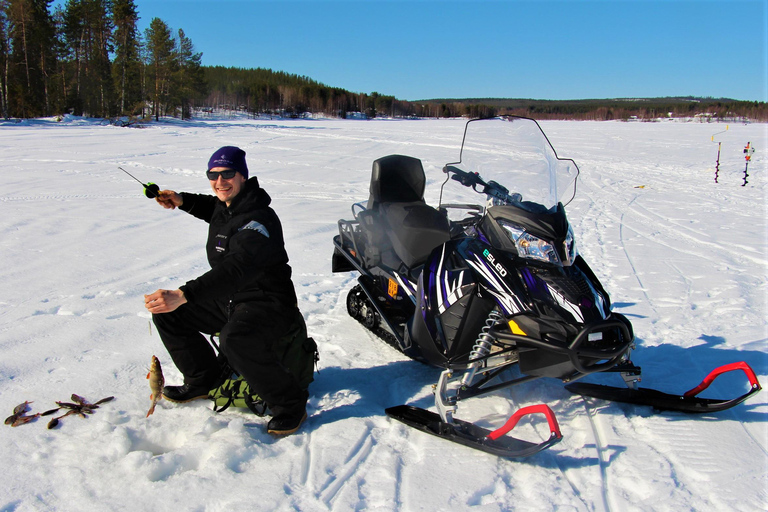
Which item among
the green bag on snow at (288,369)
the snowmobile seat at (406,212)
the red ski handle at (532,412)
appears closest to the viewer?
the red ski handle at (532,412)

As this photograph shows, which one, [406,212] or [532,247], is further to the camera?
[406,212]

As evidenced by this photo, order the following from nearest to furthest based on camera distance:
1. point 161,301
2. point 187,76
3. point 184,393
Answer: point 161,301 < point 184,393 < point 187,76

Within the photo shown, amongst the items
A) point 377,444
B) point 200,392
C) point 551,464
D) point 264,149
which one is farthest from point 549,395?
point 264,149

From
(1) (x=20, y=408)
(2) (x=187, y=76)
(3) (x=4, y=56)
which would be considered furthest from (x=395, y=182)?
(2) (x=187, y=76)

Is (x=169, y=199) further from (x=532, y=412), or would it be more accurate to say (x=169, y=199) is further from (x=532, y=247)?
(x=532, y=412)

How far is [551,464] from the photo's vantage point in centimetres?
223

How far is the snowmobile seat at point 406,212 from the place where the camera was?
311cm

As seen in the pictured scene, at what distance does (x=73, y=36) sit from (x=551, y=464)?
4663cm

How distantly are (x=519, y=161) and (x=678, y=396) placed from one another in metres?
1.55

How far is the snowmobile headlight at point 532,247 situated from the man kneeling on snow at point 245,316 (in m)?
1.14

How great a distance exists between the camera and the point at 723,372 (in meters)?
2.60

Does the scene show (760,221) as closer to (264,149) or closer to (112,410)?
(112,410)

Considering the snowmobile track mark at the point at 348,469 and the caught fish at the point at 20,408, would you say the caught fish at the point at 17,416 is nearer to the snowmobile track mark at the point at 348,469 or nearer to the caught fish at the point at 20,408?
the caught fish at the point at 20,408

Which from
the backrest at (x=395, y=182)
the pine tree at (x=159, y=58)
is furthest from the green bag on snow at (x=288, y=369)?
the pine tree at (x=159, y=58)
